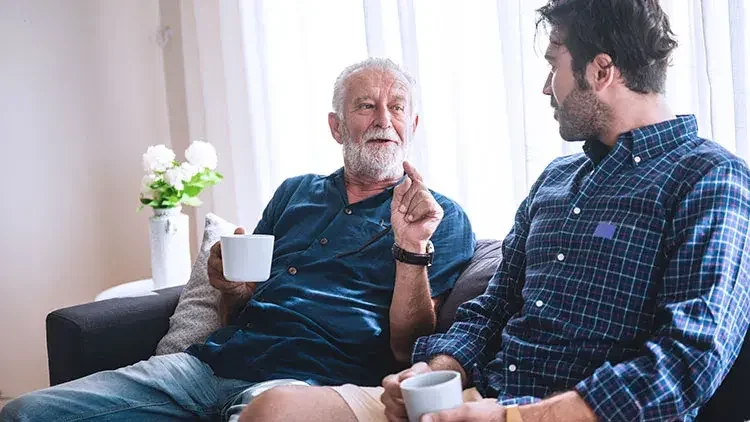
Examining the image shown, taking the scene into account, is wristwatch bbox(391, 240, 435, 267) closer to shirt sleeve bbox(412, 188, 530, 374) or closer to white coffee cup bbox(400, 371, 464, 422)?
shirt sleeve bbox(412, 188, 530, 374)

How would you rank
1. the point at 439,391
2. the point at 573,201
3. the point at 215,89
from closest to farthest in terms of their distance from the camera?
the point at 439,391
the point at 573,201
the point at 215,89

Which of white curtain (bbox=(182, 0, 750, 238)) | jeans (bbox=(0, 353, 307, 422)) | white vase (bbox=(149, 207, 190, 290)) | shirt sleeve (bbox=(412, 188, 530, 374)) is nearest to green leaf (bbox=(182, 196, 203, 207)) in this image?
white vase (bbox=(149, 207, 190, 290))

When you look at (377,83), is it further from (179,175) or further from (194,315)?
(179,175)

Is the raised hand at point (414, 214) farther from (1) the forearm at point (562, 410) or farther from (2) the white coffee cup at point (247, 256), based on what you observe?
(1) the forearm at point (562, 410)

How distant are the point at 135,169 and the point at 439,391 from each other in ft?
9.55

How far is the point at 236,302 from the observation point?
2117 millimetres

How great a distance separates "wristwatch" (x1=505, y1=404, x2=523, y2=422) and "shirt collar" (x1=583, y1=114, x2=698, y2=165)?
19.0 inches

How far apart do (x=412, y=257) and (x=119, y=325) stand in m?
0.84

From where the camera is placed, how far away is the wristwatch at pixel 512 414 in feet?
4.15

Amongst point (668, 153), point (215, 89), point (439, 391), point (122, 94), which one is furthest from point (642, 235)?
point (122, 94)

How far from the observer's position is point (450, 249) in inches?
77.1

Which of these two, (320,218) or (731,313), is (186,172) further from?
(731,313)

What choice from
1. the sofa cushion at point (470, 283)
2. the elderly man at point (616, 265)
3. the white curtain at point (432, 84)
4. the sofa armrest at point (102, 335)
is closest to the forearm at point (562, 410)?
the elderly man at point (616, 265)

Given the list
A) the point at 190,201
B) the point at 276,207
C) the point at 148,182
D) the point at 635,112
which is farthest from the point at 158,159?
the point at 635,112
